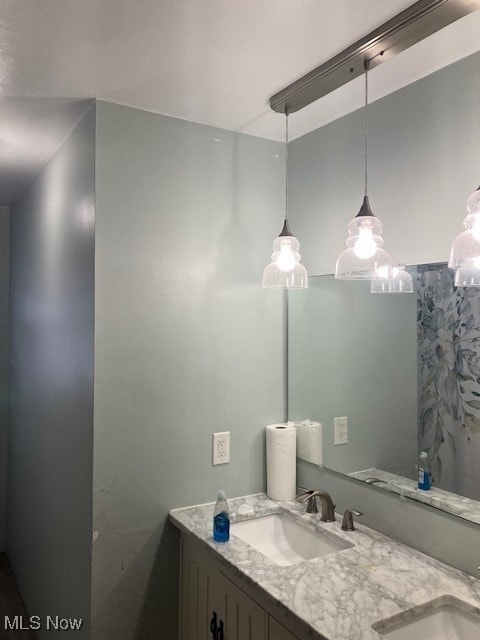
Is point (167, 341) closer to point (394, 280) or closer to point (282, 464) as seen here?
point (282, 464)

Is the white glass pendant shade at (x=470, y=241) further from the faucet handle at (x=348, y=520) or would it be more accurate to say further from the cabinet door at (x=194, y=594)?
the cabinet door at (x=194, y=594)

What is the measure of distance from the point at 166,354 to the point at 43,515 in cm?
129

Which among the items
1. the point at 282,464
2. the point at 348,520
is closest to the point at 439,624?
the point at 348,520

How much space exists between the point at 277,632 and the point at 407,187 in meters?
1.51

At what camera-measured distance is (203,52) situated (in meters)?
1.59

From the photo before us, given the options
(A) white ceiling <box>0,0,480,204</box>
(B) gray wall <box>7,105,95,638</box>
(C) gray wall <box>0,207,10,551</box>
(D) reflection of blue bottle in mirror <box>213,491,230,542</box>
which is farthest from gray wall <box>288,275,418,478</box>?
(C) gray wall <box>0,207,10,551</box>

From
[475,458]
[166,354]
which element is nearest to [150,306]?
[166,354]

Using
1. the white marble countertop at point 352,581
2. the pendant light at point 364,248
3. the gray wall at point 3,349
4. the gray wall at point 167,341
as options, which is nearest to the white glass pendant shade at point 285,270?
the pendant light at point 364,248

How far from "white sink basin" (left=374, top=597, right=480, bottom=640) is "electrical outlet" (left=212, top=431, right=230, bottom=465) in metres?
0.98

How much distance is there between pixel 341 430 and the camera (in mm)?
2096

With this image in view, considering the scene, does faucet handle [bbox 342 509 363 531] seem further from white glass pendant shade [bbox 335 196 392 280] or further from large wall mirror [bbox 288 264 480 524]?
white glass pendant shade [bbox 335 196 392 280]

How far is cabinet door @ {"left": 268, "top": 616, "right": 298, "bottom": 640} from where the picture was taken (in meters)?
1.37

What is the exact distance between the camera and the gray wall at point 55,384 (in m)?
1.97

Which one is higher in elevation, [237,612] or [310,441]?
[310,441]
